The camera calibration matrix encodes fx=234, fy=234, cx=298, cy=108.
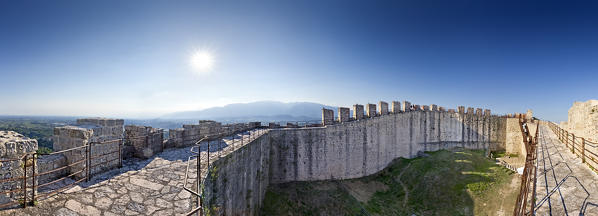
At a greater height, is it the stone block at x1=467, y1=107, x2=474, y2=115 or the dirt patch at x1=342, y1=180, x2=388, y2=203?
the stone block at x1=467, y1=107, x2=474, y2=115

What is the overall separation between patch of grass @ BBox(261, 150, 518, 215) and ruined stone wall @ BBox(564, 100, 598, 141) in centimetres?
574

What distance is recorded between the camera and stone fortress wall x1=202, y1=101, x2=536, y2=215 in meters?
8.59

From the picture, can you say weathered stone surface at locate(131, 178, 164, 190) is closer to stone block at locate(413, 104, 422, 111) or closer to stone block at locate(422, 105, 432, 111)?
stone block at locate(413, 104, 422, 111)

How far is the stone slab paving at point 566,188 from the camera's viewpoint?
226 inches

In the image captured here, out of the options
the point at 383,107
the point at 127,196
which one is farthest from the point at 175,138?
the point at 383,107

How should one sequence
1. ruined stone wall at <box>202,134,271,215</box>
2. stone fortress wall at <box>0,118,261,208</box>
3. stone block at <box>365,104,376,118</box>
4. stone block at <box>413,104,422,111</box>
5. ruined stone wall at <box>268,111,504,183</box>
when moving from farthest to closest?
stone block at <box>413,104,422,111</box>, stone block at <box>365,104,376,118</box>, ruined stone wall at <box>268,111,504,183</box>, ruined stone wall at <box>202,134,271,215</box>, stone fortress wall at <box>0,118,261,208</box>

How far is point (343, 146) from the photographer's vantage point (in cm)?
1808

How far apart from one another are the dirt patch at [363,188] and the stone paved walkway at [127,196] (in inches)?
509

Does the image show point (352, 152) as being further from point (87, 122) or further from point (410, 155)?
point (87, 122)

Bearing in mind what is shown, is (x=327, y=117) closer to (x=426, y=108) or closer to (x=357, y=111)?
(x=357, y=111)

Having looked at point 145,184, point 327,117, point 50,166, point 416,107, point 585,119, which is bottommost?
point 145,184

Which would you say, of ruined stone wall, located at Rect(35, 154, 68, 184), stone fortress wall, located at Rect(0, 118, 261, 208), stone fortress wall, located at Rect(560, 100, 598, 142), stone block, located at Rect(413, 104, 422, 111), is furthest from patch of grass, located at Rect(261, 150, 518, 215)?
ruined stone wall, located at Rect(35, 154, 68, 184)

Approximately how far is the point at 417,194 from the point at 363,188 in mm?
3917

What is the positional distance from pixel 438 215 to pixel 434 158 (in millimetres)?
7886
